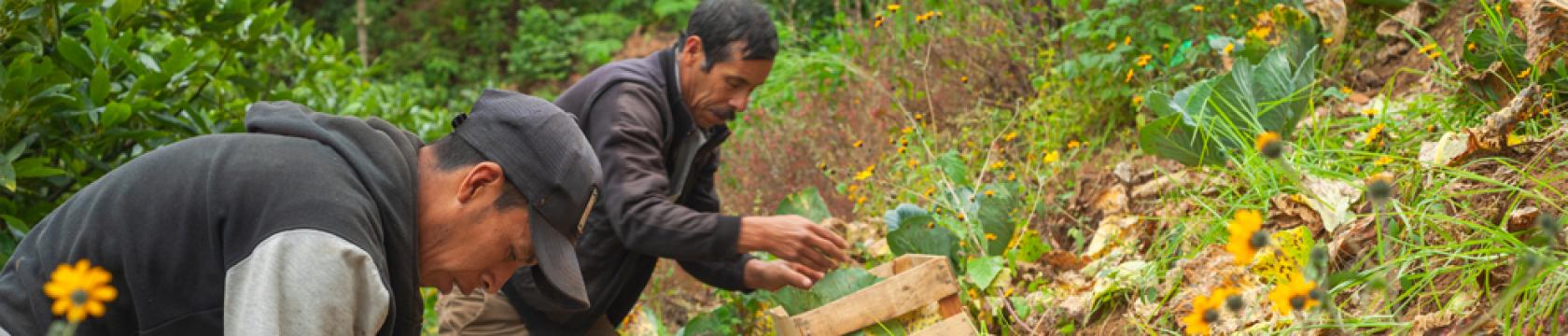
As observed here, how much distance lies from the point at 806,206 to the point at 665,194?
0.85m

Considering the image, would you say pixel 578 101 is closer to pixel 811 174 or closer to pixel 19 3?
pixel 19 3

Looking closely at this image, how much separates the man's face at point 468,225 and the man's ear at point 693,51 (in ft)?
4.72

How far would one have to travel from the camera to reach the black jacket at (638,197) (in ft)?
10.2

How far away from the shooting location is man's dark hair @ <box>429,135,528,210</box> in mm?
1977

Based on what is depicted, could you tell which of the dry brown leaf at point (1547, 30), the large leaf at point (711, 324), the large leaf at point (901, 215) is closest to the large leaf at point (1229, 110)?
the dry brown leaf at point (1547, 30)

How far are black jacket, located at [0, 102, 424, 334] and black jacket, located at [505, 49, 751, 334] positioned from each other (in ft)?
3.67

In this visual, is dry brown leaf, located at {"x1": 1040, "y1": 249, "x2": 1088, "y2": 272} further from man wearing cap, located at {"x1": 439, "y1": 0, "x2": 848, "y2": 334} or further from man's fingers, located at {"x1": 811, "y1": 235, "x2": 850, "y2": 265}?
man's fingers, located at {"x1": 811, "y1": 235, "x2": 850, "y2": 265}

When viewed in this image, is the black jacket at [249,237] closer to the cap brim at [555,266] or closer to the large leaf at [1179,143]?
the cap brim at [555,266]

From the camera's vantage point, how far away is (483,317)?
A: 138 inches

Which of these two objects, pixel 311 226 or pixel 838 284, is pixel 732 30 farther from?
pixel 311 226

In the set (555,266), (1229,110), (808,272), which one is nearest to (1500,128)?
(1229,110)

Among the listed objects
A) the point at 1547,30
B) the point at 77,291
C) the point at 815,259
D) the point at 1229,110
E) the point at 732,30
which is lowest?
the point at 815,259

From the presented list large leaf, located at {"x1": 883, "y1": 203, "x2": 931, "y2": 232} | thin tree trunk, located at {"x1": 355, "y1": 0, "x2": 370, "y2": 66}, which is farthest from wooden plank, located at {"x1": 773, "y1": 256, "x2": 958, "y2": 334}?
thin tree trunk, located at {"x1": 355, "y1": 0, "x2": 370, "y2": 66}

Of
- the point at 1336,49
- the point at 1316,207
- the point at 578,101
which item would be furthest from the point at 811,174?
the point at 1316,207
